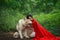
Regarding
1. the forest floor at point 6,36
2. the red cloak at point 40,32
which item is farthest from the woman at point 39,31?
the forest floor at point 6,36

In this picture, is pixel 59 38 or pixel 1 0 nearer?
pixel 59 38

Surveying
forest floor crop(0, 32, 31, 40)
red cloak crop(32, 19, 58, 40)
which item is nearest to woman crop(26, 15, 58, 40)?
red cloak crop(32, 19, 58, 40)

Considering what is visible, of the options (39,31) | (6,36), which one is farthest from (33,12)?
(6,36)

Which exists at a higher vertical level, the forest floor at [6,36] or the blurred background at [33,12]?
the blurred background at [33,12]

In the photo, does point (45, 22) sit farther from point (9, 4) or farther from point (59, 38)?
point (9, 4)

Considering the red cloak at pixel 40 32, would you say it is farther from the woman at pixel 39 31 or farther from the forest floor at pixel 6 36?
the forest floor at pixel 6 36

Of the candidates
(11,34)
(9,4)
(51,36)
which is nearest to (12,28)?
(11,34)

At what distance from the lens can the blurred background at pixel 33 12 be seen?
4586 mm

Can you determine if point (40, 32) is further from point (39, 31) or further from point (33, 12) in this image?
point (33, 12)

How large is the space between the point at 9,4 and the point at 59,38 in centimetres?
133

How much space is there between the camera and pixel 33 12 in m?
4.65

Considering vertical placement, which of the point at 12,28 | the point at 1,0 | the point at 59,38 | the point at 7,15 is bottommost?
the point at 59,38

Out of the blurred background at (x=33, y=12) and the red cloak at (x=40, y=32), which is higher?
the blurred background at (x=33, y=12)

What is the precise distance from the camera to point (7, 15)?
186 inches
